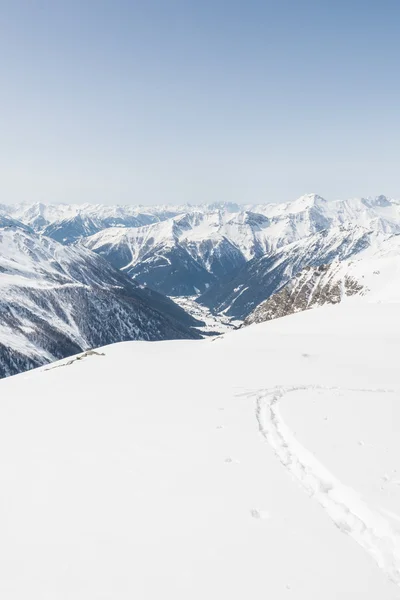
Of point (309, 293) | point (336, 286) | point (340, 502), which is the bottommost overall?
point (309, 293)

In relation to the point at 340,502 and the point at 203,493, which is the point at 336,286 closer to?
the point at 340,502

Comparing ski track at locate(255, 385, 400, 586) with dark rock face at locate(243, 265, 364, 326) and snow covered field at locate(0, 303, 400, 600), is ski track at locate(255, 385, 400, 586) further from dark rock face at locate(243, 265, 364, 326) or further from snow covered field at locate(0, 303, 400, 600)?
dark rock face at locate(243, 265, 364, 326)

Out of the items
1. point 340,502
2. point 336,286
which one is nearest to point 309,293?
point 336,286

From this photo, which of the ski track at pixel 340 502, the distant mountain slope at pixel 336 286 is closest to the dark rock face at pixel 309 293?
the distant mountain slope at pixel 336 286

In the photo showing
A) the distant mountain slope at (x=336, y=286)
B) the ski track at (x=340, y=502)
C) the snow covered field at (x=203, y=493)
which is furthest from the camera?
the distant mountain slope at (x=336, y=286)

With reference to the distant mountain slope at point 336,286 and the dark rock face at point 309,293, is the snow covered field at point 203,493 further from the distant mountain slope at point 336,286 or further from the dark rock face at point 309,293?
the dark rock face at point 309,293
